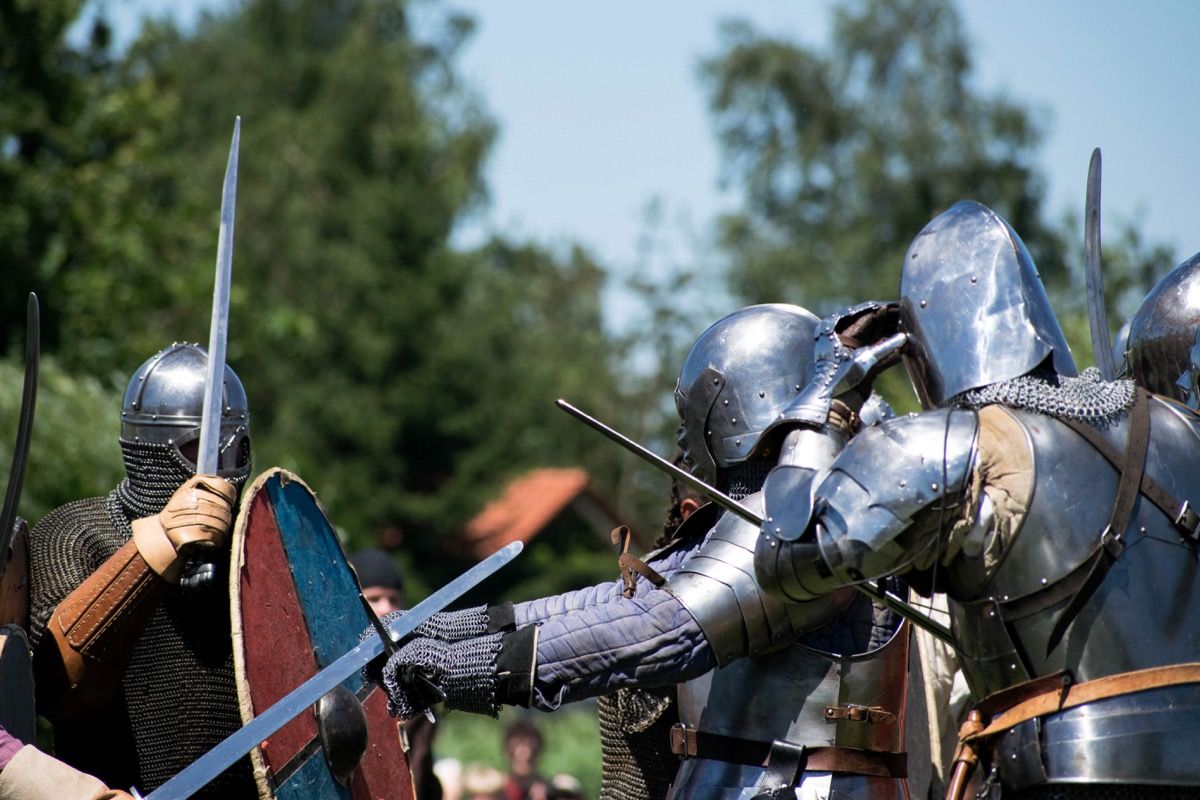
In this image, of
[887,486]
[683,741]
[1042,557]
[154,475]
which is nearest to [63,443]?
[154,475]

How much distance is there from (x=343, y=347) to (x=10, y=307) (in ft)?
44.7

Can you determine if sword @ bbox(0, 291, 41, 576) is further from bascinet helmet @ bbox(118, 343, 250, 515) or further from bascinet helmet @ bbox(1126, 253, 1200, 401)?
bascinet helmet @ bbox(1126, 253, 1200, 401)

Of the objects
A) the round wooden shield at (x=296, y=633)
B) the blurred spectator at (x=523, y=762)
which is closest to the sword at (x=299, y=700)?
the round wooden shield at (x=296, y=633)

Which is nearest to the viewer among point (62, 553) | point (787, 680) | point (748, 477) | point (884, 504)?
point (884, 504)

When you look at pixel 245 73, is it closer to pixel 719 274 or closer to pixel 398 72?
pixel 398 72

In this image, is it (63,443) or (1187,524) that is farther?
(63,443)

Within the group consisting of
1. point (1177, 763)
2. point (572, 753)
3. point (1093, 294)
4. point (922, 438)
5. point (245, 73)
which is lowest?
point (1177, 763)

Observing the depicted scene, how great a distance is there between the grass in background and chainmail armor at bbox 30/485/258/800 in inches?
352

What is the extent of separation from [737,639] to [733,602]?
78mm

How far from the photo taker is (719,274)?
2998cm

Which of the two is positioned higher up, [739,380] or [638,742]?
[739,380]

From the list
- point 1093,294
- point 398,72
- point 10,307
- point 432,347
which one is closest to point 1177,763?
point 1093,294

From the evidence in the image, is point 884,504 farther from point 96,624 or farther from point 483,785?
point 483,785

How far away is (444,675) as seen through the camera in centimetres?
316
